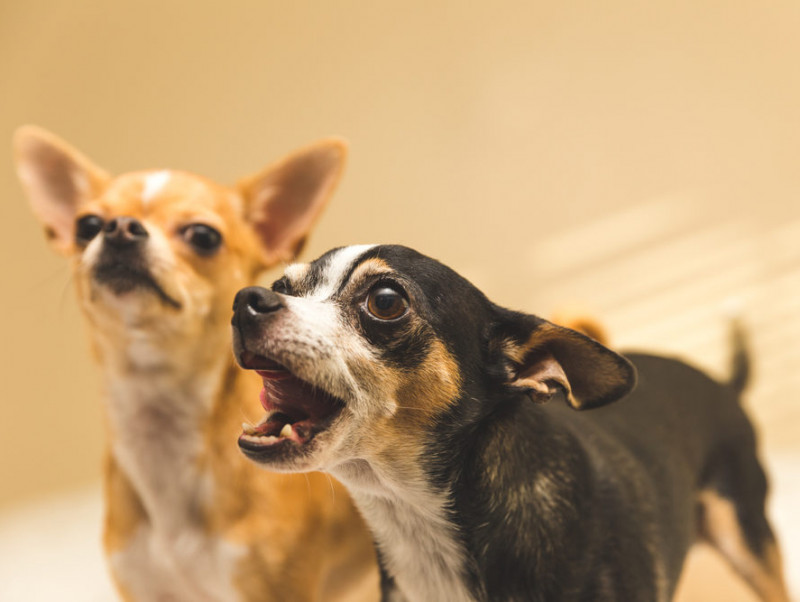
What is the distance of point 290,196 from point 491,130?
1065mm

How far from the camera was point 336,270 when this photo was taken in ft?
2.99

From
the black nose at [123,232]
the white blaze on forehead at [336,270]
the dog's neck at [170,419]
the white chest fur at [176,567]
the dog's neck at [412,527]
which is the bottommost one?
the white chest fur at [176,567]

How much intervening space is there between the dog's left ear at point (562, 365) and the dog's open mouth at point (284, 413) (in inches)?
9.4

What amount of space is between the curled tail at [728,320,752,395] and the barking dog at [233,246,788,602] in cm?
70

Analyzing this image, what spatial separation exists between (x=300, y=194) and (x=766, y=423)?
1.82 meters

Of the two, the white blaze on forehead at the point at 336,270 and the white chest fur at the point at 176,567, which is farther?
the white chest fur at the point at 176,567

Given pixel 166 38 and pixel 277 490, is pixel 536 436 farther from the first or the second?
pixel 166 38

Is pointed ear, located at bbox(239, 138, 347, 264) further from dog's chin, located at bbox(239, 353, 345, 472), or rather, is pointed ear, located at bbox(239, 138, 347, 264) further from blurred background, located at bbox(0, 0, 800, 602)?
blurred background, located at bbox(0, 0, 800, 602)

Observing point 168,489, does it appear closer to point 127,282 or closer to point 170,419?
point 170,419

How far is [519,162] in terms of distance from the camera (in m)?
2.26

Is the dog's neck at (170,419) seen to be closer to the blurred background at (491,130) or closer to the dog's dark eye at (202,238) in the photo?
the dog's dark eye at (202,238)

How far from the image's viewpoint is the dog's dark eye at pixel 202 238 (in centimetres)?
118

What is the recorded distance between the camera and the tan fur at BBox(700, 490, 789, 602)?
1.37 meters

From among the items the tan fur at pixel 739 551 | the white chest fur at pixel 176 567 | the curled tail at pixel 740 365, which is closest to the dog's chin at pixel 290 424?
the white chest fur at pixel 176 567
